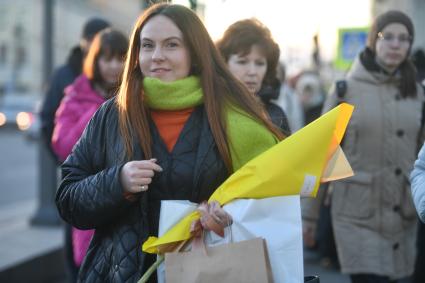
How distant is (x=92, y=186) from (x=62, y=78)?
9.63ft

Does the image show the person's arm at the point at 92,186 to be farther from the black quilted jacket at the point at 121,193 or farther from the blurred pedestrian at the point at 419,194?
the blurred pedestrian at the point at 419,194

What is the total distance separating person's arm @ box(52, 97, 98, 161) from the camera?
4414mm

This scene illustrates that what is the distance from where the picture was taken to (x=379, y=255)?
163 inches

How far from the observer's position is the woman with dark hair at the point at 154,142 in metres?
2.52

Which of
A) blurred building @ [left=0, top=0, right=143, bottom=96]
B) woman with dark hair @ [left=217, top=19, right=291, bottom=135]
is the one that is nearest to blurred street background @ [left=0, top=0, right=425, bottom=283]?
woman with dark hair @ [left=217, top=19, right=291, bottom=135]

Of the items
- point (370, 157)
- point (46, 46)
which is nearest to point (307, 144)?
point (370, 157)

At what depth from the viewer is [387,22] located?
438cm

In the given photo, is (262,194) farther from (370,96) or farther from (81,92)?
(81,92)

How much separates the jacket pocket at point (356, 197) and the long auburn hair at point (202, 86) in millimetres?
1602

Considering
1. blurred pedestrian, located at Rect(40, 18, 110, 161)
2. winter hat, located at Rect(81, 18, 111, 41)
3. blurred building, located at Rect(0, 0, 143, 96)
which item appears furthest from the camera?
blurred building, located at Rect(0, 0, 143, 96)

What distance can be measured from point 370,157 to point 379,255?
524 millimetres

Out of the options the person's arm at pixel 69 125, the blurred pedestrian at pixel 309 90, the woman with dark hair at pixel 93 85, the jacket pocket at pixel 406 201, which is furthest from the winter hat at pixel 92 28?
the blurred pedestrian at pixel 309 90

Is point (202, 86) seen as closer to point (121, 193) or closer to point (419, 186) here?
point (121, 193)

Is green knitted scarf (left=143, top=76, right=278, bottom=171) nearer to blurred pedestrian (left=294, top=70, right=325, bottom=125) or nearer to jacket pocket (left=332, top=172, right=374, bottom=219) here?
jacket pocket (left=332, top=172, right=374, bottom=219)
